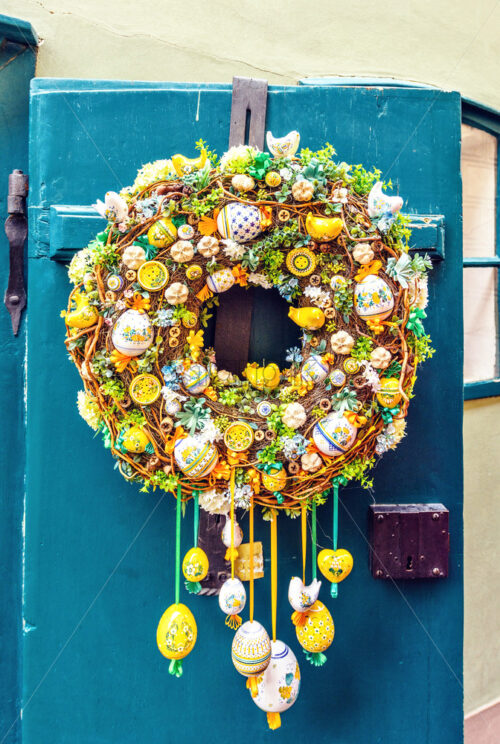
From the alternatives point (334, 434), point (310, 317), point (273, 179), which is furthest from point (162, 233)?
point (334, 434)

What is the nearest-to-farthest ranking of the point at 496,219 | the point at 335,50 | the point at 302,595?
the point at 302,595 < the point at 335,50 < the point at 496,219

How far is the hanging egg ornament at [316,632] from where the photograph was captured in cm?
149

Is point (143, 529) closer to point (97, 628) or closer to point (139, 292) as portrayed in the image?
point (97, 628)

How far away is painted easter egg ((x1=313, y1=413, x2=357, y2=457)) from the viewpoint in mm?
1384

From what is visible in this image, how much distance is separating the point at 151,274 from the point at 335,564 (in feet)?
3.08

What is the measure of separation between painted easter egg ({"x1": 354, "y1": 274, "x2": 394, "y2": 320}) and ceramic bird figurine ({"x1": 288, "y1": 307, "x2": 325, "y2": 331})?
10cm

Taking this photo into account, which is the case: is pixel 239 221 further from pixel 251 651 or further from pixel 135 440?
pixel 251 651

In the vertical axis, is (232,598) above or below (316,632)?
above

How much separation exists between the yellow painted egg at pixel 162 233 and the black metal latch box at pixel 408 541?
3.45 ft

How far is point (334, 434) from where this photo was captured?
138 centimetres

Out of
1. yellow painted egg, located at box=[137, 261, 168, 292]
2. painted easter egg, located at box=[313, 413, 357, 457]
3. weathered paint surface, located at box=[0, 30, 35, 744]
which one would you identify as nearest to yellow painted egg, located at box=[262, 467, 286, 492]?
painted easter egg, located at box=[313, 413, 357, 457]

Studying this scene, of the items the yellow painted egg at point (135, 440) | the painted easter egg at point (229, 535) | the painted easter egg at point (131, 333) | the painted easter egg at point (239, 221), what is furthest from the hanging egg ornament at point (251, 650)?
the painted easter egg at point (239, 221)

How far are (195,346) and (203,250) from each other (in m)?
0.26

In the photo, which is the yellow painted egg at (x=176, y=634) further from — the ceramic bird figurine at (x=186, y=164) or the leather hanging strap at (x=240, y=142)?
the ceramic bird figurine at (x=186, y=164)
